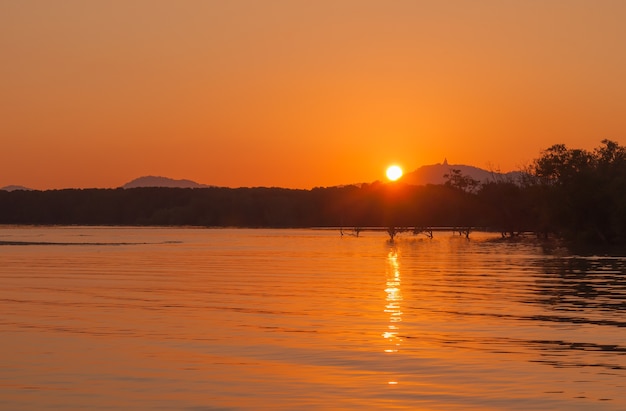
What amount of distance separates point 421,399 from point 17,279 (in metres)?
33.5

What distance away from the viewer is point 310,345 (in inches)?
963

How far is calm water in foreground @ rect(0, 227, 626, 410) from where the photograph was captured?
1806cm

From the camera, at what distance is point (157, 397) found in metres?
17.9

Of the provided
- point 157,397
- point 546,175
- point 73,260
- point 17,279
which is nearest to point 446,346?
point 157,397

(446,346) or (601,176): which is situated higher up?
(601,176)

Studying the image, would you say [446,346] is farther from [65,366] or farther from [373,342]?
[65,366]

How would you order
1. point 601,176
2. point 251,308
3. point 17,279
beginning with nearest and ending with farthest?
1. point 251,308
2. point 17,279
3. point 601,176

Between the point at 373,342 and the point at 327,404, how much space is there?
25.9 feet

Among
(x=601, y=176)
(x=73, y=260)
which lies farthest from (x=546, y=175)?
(x=73, y=260)

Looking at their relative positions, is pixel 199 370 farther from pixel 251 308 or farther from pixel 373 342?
pixel 251 308

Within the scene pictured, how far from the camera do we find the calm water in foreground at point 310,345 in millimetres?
18062

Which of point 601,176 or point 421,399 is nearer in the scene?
point 421,399

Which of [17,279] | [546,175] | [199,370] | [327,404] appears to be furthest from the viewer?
[546,175]

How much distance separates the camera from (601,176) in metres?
111
